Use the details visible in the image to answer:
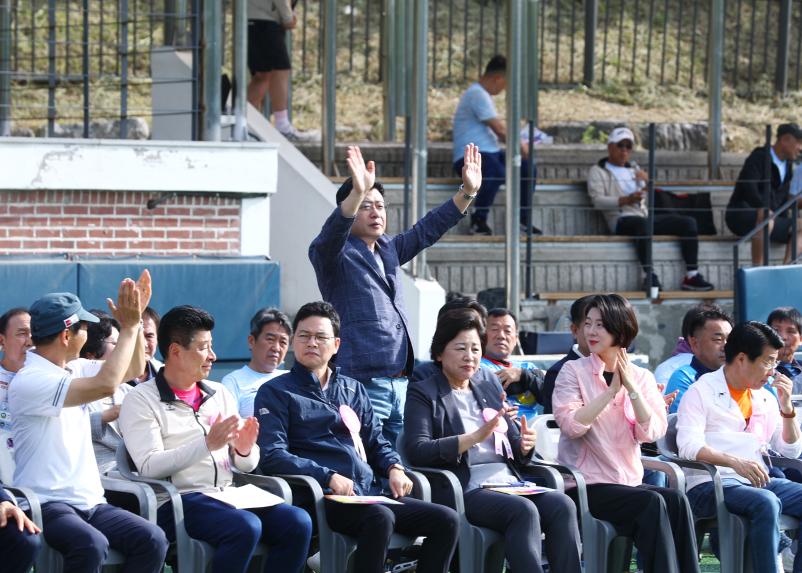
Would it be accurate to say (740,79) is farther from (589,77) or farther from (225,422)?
(225,422)

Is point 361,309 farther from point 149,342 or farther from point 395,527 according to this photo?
point 395,527

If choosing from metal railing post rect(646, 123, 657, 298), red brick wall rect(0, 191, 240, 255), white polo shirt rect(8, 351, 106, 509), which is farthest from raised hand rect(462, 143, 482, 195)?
metal railing post rect(646, 123, 657, 298)

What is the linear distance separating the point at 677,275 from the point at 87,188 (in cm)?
510

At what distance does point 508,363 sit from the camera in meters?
7.65

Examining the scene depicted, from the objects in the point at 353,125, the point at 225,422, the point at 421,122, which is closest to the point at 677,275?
the point at 421,122

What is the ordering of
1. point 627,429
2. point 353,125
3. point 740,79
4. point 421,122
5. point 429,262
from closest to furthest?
point 627,429 < point 421,122 < point 429,262 < point 353,125 < point 740,79

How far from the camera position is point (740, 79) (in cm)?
1759

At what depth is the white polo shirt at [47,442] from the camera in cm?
547

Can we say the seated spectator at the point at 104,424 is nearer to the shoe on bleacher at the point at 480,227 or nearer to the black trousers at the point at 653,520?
the black trousers at the point at 653,520

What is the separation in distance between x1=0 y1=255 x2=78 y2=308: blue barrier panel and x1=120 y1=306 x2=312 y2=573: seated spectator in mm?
2963

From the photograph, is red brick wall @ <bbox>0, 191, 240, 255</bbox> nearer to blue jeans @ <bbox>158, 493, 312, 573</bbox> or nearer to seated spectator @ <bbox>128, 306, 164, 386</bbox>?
seated spectator @ <bbox>128, 306, 164, 386</bbox>

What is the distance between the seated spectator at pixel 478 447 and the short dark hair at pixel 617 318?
534mm

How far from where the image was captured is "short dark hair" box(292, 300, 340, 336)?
627 centimetres

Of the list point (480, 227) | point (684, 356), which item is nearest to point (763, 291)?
point (684, 356)
